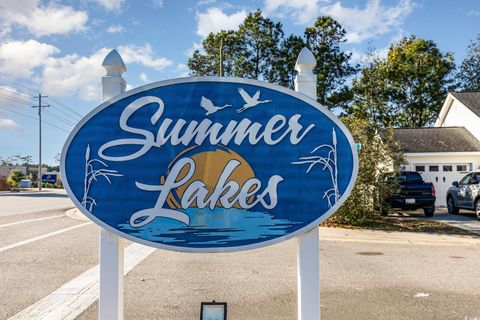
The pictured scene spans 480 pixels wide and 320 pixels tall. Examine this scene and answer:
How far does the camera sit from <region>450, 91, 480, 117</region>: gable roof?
21547mm

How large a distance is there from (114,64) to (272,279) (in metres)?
4.04

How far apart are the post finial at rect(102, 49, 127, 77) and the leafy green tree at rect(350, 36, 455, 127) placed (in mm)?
31429

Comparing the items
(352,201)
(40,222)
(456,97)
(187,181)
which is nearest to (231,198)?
(187,181)

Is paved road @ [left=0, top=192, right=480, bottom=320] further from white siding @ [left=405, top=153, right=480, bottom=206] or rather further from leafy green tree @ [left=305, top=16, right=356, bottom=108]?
leafy green tree @ [left=305, top=16, right=356, bottom=108]

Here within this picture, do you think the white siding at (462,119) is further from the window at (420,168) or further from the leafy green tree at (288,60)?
the leafy green tree at (288,60)

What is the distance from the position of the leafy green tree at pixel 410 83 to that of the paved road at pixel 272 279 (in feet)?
83.3

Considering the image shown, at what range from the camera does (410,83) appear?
33.6 meters

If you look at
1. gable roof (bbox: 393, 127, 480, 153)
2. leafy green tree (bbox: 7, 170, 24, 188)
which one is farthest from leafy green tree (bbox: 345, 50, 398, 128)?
leafy green tree (bbox: 7, 170, 24, 188)

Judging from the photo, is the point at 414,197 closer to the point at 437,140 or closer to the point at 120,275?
the point at 437,140

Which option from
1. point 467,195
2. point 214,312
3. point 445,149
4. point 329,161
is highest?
point 445,149

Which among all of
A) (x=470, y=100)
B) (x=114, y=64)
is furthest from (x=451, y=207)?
(x=114, y=64)

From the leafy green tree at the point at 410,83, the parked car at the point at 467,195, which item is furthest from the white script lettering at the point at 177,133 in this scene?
the leafy green tree at the point at 410,83

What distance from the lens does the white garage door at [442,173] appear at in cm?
1950

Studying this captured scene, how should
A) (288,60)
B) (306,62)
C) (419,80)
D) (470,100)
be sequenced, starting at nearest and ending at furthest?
(306,62), (470,100), (288,60), (419,80)
